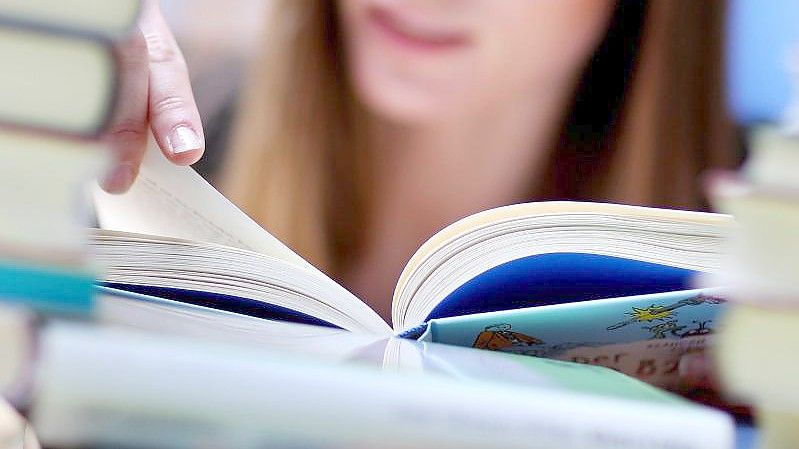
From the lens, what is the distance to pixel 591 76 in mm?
1098

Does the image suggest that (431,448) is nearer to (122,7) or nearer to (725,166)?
(122,7)

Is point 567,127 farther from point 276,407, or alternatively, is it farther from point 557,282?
point 276,407

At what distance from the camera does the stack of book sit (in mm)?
214

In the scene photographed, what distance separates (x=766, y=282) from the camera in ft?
0.71

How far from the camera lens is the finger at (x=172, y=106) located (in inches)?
17.2

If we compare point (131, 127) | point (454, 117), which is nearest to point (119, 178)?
point (131, 127)

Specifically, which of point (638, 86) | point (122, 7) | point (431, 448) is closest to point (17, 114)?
point (122, 7)

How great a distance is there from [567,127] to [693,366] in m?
0.81

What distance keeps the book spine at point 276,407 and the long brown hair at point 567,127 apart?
838 mm

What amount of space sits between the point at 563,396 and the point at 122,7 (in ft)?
0.53

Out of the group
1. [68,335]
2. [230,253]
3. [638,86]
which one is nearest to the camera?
[68,335]

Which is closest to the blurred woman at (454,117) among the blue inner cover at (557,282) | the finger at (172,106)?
the finger at (172,106)

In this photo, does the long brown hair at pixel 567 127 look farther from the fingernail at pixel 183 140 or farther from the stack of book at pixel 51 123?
the stack of book at pixel 51 123

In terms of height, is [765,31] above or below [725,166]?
above
